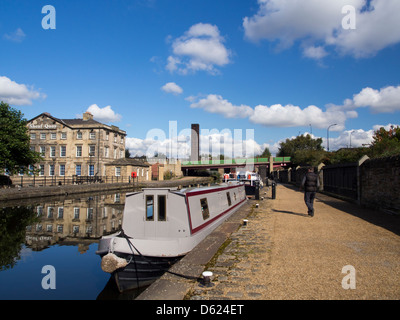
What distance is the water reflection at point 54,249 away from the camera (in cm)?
640

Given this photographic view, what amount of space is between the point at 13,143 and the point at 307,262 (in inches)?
1027

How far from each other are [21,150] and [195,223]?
23.9 metres

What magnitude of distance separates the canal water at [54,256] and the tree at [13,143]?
10.4m

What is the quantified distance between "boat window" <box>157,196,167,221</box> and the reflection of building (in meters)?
5.29

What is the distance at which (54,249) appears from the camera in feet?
30.7

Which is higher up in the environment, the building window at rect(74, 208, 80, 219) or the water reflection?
the building window at rect(74, 208, 80, 219)

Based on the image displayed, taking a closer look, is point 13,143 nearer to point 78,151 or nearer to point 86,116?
point 78,151

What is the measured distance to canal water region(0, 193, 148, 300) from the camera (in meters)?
6.33

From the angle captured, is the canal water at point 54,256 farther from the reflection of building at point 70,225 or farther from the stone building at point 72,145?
the stone building at point 72,145

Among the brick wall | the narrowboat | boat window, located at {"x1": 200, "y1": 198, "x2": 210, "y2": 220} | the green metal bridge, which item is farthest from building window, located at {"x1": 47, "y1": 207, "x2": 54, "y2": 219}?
the green metal bridge

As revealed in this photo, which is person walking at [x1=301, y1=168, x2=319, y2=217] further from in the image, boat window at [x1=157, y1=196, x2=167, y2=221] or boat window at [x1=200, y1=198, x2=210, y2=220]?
boat window at [x1=157, y1=196, x2=167, y2=221]
